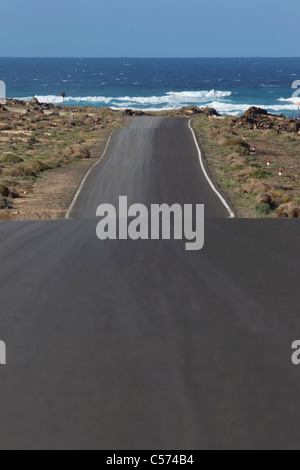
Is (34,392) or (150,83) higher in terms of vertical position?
(150,83)

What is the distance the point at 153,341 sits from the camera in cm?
1011

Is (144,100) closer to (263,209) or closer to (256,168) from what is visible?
(256,168)

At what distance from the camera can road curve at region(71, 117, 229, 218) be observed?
25.4 m

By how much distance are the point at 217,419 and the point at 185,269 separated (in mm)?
6673

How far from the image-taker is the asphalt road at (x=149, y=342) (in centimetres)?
759

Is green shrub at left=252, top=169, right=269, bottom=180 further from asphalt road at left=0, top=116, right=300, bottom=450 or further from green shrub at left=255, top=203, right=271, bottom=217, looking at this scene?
asphalt road at left=0, top=116, right=300, bottom=450

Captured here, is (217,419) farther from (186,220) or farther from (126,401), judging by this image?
(186,220)

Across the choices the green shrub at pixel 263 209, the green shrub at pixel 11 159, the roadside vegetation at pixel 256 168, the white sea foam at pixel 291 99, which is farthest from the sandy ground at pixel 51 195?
the white sea foam at pixel 291 99

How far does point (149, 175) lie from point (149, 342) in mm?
22349

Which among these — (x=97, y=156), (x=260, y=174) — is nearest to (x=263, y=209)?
(x=260, y=174)

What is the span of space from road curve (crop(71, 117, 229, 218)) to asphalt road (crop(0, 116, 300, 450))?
7.44 metres

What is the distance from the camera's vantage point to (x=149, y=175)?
105 feet

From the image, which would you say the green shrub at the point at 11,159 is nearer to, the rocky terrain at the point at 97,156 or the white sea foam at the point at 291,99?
the rocky terrain at the point at 97,156

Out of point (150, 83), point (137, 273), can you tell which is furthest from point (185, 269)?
point (150, 83)
